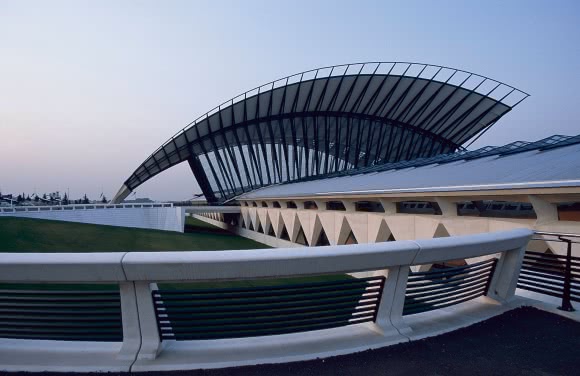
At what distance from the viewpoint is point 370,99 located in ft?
165

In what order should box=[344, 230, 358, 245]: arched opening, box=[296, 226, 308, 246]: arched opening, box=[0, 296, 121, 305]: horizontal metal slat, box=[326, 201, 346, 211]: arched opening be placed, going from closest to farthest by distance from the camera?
box=[0, 296, 121, 305]: horizontal metal slat, box=[344, 230, 358, 245]: arched opening, box=[326, 201, 346, 211]: arched opening, box=[296, 226, 308, 246]: arched opening

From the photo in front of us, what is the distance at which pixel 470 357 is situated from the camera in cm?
382

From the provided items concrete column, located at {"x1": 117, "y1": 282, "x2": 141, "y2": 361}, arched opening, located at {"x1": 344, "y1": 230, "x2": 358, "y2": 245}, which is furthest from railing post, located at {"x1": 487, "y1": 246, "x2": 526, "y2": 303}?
arched opening, located at {"x1": 344, "y1": 230, "x2": 358, "y2": 245}

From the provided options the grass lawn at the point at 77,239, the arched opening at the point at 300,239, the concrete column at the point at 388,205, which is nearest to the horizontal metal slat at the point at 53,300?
the concrete column at the point at 388,205

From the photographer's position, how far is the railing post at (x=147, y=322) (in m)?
3.49

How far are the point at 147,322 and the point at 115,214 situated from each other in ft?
112

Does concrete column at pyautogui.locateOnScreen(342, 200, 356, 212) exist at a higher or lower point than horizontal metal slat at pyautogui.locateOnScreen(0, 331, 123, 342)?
higher

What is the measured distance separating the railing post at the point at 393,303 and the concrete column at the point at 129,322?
2.65 m

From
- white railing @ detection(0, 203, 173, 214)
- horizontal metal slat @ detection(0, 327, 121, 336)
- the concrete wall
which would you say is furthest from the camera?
white railing @ detection(0, 203, 173, 214)

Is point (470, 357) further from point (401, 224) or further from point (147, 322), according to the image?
point (401, 224)

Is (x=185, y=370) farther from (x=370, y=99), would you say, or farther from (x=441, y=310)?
(x=370, y=99)

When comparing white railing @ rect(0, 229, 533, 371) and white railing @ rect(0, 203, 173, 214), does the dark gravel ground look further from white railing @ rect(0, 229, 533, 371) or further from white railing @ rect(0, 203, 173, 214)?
white railing @ rect(0, 203, 173, 214)

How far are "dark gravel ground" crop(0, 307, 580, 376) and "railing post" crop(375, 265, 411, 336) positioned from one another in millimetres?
245

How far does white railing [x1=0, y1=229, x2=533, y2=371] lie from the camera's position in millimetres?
3285
